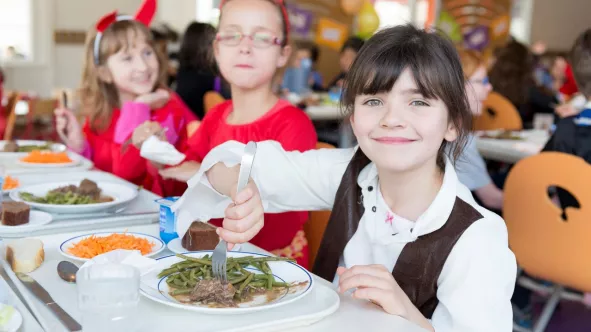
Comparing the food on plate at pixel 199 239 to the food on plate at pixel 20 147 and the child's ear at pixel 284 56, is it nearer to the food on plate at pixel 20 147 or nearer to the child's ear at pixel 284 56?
the child's ear at pixel 284 56

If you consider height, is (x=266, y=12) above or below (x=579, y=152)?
above

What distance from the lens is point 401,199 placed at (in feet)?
4.70

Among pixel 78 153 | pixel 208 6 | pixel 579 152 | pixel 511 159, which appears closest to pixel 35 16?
pixel 208 6

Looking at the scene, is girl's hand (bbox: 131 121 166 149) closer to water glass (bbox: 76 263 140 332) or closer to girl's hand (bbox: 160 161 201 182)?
girl's hand (bbox: 160 161 201 182)

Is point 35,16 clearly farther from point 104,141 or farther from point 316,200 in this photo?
point 316,200

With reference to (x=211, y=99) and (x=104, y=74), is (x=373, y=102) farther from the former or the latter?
(x=211, y=99)

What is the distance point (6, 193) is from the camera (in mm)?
1885

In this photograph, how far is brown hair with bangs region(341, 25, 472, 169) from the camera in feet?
4.34

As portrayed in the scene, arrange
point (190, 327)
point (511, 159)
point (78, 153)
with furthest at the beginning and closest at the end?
point (511, 159) < point (78, 153) < point (190, 327)

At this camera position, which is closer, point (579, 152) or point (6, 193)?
point (6, 193)

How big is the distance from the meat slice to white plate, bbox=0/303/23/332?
260 millimetres

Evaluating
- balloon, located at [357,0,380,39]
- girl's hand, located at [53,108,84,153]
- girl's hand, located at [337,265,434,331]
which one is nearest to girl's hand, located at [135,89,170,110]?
girl's hand, located at [53,108,84,153]

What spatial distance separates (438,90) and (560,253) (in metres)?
1.35

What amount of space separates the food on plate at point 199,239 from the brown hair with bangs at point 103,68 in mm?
1427
